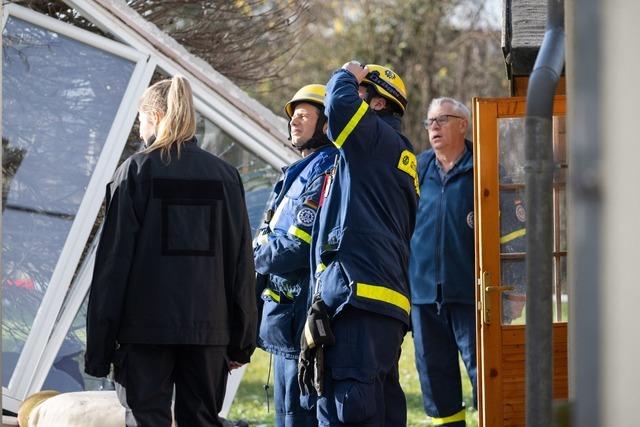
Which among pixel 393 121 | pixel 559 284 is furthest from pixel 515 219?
pixel 393 121

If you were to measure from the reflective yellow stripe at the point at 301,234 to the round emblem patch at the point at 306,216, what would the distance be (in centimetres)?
4

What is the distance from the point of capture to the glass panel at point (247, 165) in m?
7.52

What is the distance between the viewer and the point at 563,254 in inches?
234

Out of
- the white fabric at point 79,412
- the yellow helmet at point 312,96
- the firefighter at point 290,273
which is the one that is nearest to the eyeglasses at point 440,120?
the yellow helmet at point 312,96

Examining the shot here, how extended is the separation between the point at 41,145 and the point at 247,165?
1.34 m

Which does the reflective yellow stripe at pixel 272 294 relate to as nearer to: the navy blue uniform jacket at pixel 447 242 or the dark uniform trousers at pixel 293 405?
the dark uniform trousers at pixel 293 405

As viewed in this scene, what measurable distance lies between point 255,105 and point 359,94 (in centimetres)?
227

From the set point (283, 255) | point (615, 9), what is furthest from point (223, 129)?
point (615, 9)

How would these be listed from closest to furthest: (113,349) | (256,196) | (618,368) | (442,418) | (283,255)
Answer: (618,368) < (113,349) < (283,255) < (442,418) < (256,196)

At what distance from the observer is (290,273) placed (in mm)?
5895

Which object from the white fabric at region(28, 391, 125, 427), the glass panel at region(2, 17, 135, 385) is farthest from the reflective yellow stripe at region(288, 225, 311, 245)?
the glass panel at region(2, 17, 135, 385)

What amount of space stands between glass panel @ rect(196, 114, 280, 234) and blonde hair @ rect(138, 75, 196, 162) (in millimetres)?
2405

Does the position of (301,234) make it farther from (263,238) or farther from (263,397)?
(263,397)

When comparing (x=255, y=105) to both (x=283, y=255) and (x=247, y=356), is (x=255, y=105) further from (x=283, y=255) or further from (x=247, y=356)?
(x=247, y=356)
